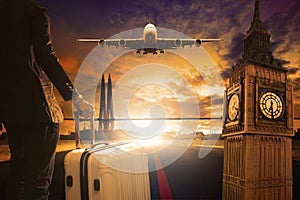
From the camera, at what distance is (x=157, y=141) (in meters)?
3.79

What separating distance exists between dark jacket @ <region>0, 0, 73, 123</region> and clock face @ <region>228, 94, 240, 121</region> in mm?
2284

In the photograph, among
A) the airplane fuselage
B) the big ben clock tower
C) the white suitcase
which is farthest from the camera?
Result: the airplane fuselage

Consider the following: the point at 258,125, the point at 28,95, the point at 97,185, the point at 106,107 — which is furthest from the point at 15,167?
the point at 258,125

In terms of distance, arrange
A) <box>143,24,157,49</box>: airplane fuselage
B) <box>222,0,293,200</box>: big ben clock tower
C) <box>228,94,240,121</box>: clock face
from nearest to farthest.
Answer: <box>222,0,293,200</box>: big ben clock tower → <box>228,94,240,121</box>: clock face → <box>143,24,157,49</box>: airplane fuselage

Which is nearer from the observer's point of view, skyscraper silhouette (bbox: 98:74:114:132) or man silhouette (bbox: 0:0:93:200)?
man silhouette (bbox: 0:0:93:200)

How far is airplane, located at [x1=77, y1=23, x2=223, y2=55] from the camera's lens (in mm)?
3549

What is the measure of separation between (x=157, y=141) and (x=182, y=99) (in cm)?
65

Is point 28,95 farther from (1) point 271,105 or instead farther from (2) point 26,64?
(1) point 271,105

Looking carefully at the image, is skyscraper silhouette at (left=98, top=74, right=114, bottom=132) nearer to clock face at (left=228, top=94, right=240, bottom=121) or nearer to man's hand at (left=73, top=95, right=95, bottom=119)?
man's hand at (left=73, top=95, right=95, bottom=119)

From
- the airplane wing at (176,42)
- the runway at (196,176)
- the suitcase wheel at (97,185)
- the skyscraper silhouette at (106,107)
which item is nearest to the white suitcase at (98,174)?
the suitcase wheel at (97,185)

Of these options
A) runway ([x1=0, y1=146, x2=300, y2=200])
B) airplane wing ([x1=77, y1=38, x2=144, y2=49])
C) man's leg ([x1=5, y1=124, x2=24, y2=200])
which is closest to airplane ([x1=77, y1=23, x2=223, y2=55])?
airplane wing ([x1=77, y1=38, x2=144, y2=49])

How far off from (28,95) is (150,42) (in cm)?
216

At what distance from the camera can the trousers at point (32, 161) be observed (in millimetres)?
1536

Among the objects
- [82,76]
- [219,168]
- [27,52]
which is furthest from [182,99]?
[27,52]
